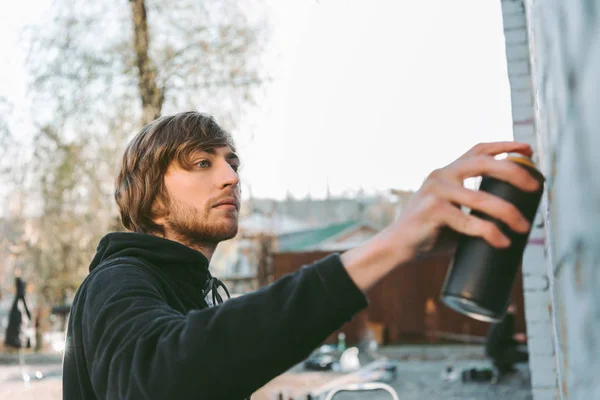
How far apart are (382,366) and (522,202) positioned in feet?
37.4

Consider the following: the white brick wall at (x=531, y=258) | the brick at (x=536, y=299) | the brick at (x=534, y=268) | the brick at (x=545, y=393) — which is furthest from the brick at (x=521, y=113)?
the brick at (x=545, y=393)

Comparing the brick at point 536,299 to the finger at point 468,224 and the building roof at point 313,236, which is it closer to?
the finger at point 468,224

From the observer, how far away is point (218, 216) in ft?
5.07

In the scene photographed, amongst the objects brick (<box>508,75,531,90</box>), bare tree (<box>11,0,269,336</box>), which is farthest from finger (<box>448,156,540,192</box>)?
bare tree (<box>11,0,269,336</box>)

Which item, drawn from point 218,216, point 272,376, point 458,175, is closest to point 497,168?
point 458,175

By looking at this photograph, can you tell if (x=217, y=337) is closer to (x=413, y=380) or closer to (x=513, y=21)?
(x=513, y=21)

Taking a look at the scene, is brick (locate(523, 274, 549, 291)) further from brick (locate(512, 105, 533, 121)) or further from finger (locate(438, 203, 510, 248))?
finger (locate(438, 203, 510, 248))

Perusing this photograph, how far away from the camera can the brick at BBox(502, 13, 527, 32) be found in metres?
3.73

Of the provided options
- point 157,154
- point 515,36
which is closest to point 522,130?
point 515,36

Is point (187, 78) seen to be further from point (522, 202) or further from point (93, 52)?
point (522, 202)

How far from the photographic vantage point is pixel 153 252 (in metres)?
1.45

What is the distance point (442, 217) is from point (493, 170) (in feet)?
0.25

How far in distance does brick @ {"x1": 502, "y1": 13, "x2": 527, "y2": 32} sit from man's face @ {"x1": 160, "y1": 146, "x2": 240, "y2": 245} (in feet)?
8.75

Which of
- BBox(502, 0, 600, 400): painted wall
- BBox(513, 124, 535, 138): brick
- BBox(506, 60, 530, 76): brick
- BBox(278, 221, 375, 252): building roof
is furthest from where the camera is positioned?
BBox(278, 221, 375, 252): building roof
